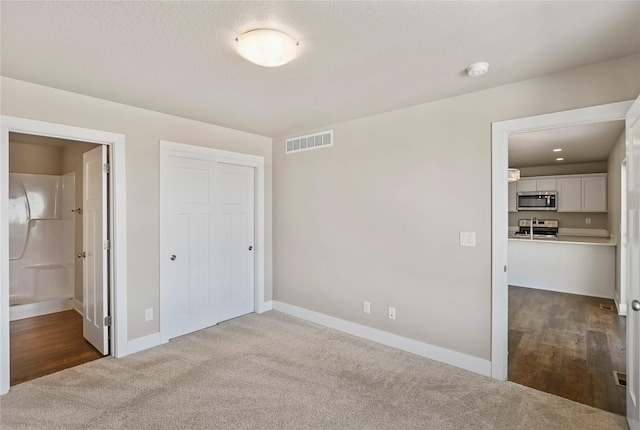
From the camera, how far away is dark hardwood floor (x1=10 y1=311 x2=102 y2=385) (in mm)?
2912

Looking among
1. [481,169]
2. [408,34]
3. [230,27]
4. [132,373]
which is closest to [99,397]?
[132,373]

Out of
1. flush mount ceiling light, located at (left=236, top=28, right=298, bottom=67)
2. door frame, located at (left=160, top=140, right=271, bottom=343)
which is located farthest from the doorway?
flush mount ceiling light, located at (left=236, top=28, right=298, bottom=67)

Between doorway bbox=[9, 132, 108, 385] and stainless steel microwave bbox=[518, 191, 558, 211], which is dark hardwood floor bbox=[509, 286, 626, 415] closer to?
stainless steel microwave bbox=[518, 191, 558, 211]

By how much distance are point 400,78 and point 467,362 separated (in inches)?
98.8

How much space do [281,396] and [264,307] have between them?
82.6 inches

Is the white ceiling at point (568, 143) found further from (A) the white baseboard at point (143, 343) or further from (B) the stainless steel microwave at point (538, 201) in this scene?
(A) the white baseboard at point (143, 343)

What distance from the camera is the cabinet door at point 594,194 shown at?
659 centimetres

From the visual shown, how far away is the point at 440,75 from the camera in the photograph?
2.48m

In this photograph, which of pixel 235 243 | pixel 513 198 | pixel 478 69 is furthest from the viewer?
pixel 513 198

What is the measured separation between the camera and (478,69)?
2.32 m

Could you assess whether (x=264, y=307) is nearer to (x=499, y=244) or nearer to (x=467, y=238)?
(x=467, y=238)

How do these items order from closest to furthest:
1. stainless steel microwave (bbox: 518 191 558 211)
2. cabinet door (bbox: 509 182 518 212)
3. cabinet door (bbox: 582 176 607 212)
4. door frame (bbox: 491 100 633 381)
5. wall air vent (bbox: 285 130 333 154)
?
door frame (bbox: 491 100 633 381), wall air vent (bbox: 285 130 333 154), cabinet door (bbox: 582 176 607 212), stainless steel microwave (bbox: 518 191 558 211), cabinet door (bbox: 509 182 518 212)

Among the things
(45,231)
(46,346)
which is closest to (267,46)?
(46,346)

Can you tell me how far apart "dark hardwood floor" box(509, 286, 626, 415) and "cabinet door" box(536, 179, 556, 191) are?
2952 millimetres
